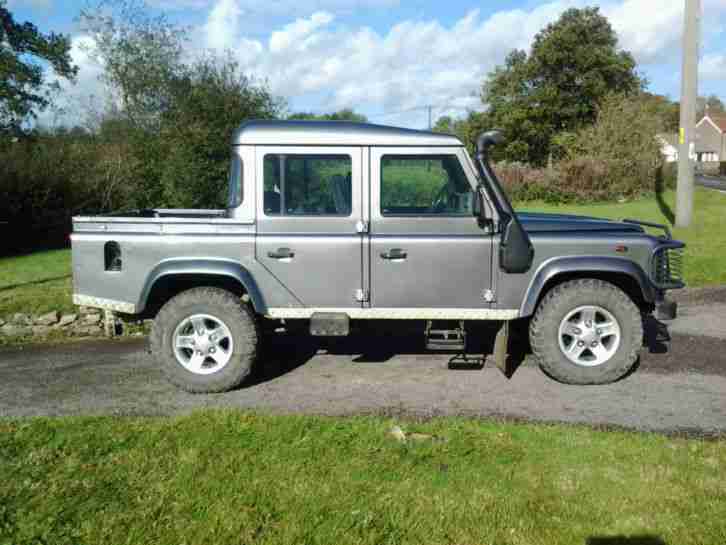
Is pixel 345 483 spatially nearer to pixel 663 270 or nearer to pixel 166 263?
pixel 166 263

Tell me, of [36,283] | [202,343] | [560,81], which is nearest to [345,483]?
[202,343]

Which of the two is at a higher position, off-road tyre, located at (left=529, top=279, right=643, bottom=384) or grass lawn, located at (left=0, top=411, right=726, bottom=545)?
off-road tyre, located at (left=529, top=279, right=643, bottom=384)

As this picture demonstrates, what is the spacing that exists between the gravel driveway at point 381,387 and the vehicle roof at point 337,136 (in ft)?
6.81

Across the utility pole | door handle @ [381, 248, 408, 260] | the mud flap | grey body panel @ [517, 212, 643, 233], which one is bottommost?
the mud flap

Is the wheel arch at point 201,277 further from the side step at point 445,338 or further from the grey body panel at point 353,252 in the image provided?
the side step at point 445,338

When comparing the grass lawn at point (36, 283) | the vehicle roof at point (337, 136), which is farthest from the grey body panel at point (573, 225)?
the grass lawn at point (36, 283)

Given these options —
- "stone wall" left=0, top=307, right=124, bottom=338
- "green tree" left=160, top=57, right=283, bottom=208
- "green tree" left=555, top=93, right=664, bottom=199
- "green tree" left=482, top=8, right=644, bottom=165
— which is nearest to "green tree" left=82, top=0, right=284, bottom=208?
"green tree" left=160, top=57, right=283, bottom=208

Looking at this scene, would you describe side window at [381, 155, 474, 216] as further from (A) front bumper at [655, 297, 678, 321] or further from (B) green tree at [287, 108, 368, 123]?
(B) green tree at [287, 108, 368, 123]

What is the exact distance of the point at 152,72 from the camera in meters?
18.5

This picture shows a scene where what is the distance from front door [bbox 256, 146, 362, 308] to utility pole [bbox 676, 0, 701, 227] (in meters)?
12.4

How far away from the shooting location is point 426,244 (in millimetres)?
5496

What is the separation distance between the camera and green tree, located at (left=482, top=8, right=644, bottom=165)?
4097 centimetres

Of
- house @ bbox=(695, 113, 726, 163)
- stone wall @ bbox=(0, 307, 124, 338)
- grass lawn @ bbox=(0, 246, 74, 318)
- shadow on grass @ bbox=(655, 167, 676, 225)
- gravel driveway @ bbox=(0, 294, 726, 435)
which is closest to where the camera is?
gravel driveway @ bbox=(0, 294, 726, 435)

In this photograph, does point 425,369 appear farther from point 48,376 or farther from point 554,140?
point 554,140
